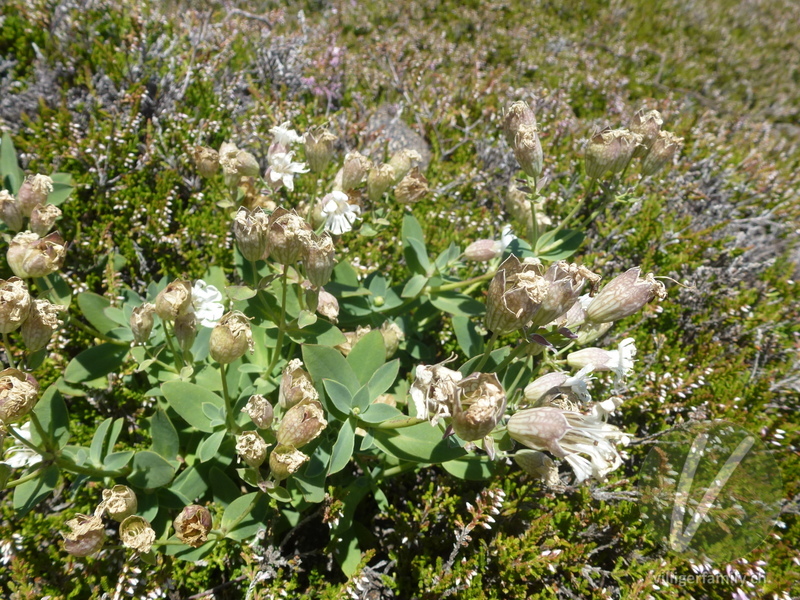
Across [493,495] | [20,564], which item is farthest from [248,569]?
[493,495]

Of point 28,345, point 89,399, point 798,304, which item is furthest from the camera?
point 798,304

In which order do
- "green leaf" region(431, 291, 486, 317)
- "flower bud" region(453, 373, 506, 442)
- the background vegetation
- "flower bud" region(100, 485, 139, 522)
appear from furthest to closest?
1. "green leaf" region(431, 291, 486, 317)
2. the background vegetation
3. "flower bud" region(100, 485, 139, 522)
4. "flower bud" region(453, 373, 506, 442)

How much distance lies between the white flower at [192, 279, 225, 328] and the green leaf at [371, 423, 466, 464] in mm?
744

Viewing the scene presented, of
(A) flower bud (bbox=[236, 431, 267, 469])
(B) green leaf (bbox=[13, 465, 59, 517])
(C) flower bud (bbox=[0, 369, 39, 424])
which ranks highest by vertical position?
(C) flower bud (bbox=[0, 369, 39, 424])

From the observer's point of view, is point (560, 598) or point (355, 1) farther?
point (355, 1)

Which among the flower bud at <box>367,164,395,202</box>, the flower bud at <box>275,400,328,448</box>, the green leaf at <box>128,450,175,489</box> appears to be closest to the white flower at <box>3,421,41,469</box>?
the green leaf at <box>128,450,175,489</box>

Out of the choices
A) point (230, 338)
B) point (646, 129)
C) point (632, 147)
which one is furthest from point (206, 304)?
point (646, 129)

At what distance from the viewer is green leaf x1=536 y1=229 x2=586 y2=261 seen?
6.88 feet

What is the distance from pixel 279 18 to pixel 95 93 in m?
2.28

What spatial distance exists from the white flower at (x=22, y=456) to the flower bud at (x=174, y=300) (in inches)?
25.8

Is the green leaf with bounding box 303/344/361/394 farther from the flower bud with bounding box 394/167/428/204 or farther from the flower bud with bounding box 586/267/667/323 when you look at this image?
the flower bud with bounding box 586/267/667/323

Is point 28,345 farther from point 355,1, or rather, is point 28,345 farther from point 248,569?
point 355,1

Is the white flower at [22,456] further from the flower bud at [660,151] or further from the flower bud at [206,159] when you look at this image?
the flower bud at [660,151]

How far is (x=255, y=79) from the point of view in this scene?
4070mm
